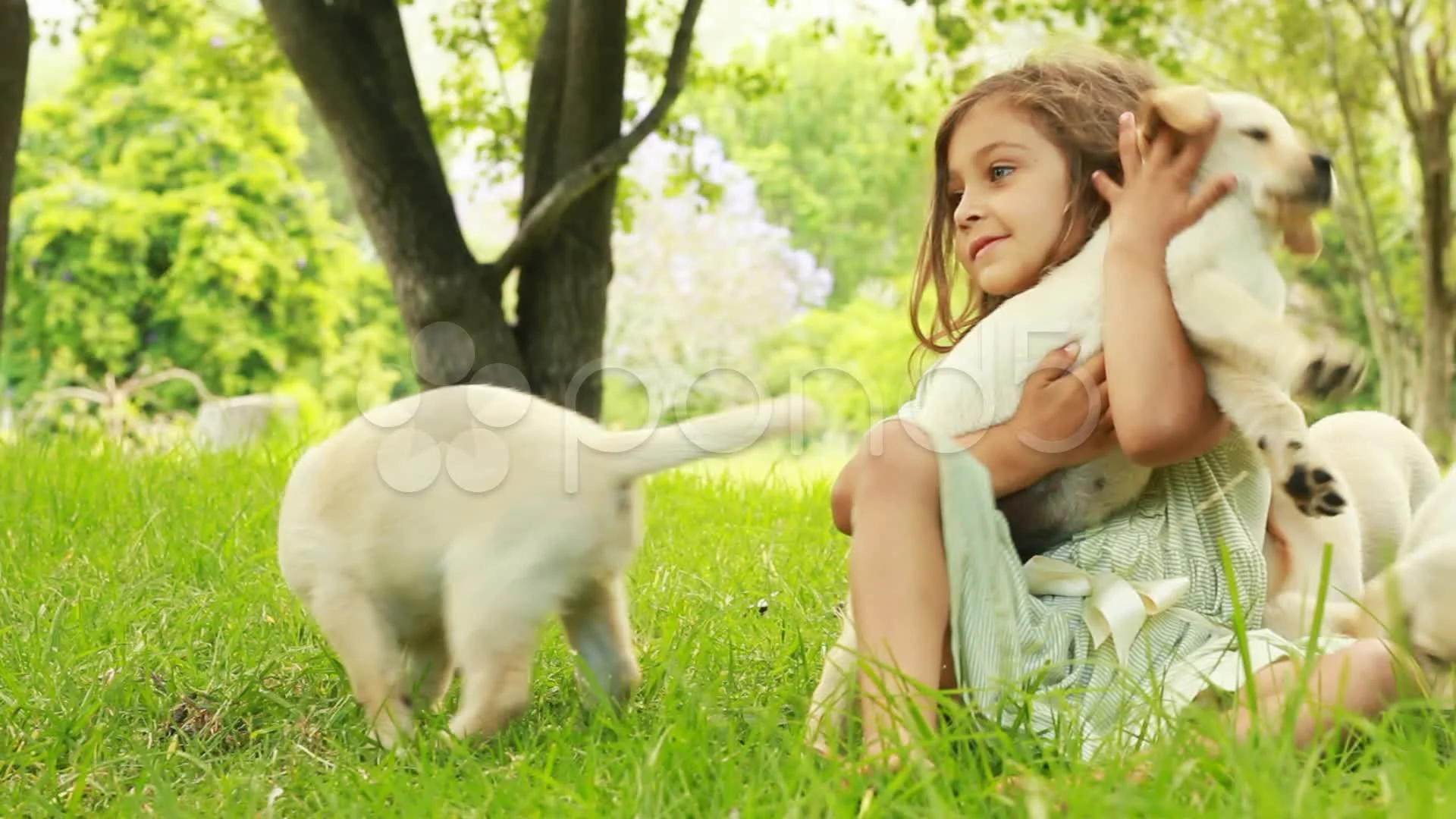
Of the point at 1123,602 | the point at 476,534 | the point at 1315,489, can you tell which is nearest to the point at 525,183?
the point at 476,534

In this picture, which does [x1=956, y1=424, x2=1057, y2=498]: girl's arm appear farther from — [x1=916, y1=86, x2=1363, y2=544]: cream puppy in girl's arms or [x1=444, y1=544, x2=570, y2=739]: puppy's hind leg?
[x1=444, y1=544, x2=570, y2=739]: puppy's hind leg

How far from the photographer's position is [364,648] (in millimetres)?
2027

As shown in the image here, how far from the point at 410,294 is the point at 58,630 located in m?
2.86

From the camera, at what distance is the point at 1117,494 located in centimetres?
204

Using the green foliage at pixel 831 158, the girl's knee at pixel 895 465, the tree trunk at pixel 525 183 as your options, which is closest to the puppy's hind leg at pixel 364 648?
the girl's knee at pixel 895 465

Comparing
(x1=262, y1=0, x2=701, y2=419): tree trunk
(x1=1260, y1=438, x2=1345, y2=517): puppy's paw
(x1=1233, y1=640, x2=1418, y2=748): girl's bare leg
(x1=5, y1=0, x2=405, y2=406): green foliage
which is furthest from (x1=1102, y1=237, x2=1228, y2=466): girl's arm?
(x1=5, y1=0, x2=405, y2=406): green foliage

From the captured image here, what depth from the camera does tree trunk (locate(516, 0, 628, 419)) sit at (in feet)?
16.7

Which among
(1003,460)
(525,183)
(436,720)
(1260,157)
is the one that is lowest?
(436,720)

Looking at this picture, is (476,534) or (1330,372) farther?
(476,534)

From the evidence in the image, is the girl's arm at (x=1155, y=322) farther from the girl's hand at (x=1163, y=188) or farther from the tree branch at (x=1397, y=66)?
the tree branch at (x=1397, y=66)

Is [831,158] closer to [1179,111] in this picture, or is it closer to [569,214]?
[569,214]

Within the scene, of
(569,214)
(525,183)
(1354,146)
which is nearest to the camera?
(569,214)

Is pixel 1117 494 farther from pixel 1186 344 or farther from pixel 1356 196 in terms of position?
pixel 1356 196

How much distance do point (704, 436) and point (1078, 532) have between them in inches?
24.1
